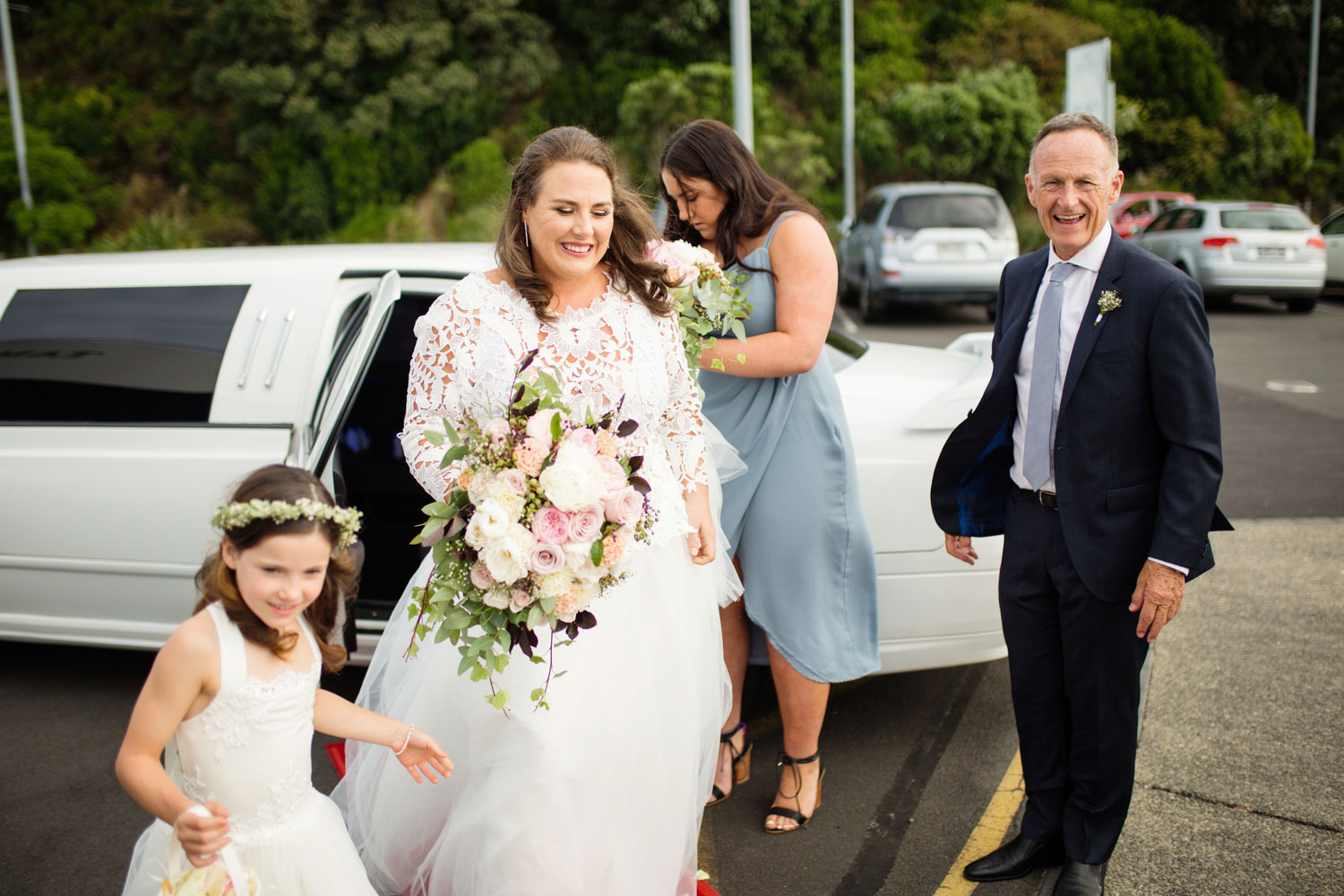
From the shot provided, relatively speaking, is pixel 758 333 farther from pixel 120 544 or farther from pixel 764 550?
pixel 120 544

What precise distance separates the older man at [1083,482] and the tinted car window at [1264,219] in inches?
573

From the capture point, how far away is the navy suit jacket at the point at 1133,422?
8.04 ft

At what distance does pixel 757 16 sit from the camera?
28.2 meters

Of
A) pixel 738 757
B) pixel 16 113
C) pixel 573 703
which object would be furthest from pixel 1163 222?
pixel 16 113

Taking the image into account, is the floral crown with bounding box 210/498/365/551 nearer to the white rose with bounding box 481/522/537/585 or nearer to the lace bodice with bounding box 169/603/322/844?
the lace bodice with bounding box 169/603/322/844

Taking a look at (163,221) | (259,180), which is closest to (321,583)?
(163,221)

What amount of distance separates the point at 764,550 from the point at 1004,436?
795mm

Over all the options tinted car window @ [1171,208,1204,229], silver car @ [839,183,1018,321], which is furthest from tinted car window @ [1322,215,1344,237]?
silver car @ [839,183,1018,321]

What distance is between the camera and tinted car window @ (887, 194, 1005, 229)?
47.8 ft

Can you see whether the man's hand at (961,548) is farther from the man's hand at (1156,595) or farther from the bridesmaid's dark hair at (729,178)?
the bridesmaid's dark hair at (729,178)

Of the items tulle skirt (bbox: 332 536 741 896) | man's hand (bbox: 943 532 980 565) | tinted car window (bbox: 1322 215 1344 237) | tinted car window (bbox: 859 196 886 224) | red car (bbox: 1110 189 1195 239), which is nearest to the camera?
tulle skirt (bbox: 332 536 741 896)

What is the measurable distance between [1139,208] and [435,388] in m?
→ 25.1

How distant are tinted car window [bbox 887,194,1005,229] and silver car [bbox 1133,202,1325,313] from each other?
3.08 meters

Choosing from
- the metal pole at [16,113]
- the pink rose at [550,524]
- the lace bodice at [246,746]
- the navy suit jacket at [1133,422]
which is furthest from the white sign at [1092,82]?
the metal pole at [16,113]
